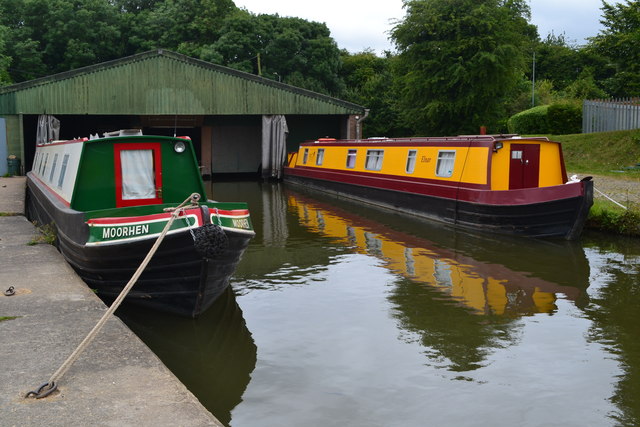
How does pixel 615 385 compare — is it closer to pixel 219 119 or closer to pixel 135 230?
pixel 135 230

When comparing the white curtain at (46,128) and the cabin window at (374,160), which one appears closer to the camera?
the cabin window at (374,160)

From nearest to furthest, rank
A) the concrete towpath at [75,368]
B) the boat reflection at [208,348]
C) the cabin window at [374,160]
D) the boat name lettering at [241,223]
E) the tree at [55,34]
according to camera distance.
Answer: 1. the concrete towpath at [75,368]
2. the boat reflection at [208,348]
3. the boat name lettering at [241,223]
4. the cabin window at [374,160]
5. the tree at [55,34]

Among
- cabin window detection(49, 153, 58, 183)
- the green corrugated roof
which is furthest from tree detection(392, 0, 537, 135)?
cabin window detection(49, 153, 58, 183)

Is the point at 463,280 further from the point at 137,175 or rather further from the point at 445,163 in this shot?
the point at 445,163

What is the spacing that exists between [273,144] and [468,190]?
49.2ft

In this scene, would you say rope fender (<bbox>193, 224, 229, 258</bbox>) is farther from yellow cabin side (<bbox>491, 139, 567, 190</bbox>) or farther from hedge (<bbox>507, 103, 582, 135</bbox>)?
hedge (<bbox>507, 103, 582, 135</bbox>)

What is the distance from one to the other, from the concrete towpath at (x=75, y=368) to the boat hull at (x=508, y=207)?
866cm

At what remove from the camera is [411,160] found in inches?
669

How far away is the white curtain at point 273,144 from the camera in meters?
27.4

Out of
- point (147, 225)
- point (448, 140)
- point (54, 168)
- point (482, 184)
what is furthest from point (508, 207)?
point (54, 168)

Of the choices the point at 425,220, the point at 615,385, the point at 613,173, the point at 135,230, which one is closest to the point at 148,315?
the point at 135,230

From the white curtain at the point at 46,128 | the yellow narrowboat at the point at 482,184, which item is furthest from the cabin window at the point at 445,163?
the white curtain at the point at 46,128

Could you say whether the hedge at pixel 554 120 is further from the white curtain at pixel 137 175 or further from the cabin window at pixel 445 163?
the white curtain at pixel 137 175

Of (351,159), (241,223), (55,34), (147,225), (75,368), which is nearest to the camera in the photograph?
(75,368)
